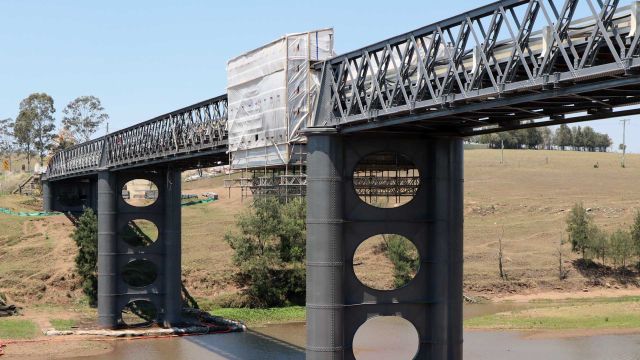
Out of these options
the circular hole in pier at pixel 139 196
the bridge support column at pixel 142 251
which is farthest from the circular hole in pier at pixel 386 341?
the circular hole in pier at pixel 139 196

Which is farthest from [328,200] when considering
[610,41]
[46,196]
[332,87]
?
[46,196]

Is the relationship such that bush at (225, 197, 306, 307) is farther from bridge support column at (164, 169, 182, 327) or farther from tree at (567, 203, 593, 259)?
tree at (567, 203, 593, 259)

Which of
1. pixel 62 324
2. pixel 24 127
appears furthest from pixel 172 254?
pixel 24 127

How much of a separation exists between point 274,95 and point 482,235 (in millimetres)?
63144

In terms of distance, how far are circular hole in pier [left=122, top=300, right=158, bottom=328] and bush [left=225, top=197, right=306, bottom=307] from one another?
7.70 metres

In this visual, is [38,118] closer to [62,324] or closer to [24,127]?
[24,127]

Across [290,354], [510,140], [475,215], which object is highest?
[510,140]

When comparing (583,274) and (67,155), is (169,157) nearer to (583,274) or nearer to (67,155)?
(67,155)

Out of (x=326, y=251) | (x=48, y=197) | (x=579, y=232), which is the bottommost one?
(x=579, y=232)

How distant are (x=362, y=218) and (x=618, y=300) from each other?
50330mm

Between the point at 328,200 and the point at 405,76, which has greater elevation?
the point at 405,76

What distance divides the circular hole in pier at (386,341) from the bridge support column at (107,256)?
15.7 metres

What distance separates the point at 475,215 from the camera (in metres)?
103

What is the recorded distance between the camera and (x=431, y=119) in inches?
1009
